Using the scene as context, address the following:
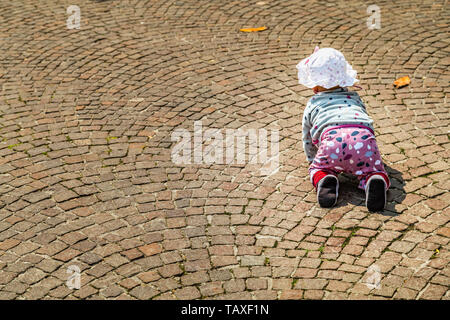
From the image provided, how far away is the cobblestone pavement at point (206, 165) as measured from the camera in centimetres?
420

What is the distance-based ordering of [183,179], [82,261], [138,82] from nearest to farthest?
[82,261], [183,179], [138,82]

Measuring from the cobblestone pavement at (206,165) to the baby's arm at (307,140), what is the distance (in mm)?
145

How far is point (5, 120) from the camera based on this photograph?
6.37 meters

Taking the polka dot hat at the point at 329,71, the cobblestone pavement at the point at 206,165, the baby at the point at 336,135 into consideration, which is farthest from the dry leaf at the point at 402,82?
the polka dot hat at the point at 329,71

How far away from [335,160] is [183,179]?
53.6 inches

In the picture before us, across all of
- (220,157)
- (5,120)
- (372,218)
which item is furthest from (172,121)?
(372,218)

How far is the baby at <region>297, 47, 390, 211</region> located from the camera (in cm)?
475

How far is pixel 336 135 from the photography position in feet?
15.8

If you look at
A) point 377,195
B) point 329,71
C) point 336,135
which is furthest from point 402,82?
point 377,195

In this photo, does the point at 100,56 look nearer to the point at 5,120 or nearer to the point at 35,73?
the point at 35,73

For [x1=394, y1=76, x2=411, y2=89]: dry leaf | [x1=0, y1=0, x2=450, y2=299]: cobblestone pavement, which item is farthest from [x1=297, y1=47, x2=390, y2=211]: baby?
[x1=394, y1=76, x2=411, y2=89]: dry leaf

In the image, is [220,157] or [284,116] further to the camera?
[284,116]

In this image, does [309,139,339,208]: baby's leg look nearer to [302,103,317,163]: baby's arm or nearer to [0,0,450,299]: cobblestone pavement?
[0,0,450,299]: cobblestone pavement

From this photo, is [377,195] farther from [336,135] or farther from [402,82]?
[402,82]
